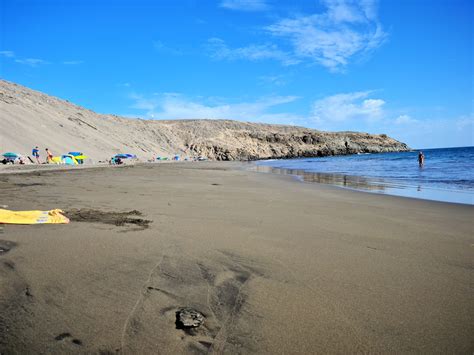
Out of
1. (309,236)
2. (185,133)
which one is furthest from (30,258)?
(185,133)

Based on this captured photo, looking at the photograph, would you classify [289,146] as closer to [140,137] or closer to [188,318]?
[140,137]

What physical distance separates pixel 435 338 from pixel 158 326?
1625 millimetres

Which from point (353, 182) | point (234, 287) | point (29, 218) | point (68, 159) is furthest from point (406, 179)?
point (68, 159)

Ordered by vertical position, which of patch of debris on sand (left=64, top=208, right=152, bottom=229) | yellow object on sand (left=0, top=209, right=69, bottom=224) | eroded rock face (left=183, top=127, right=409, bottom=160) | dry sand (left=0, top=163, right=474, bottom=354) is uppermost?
eroded rock face (left=183, top=127, right=409, bottom=160)

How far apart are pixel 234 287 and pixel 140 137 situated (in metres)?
53.6

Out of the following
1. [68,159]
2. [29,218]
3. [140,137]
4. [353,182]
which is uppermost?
[140,137]

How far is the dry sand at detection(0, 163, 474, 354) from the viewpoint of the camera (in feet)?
5.41

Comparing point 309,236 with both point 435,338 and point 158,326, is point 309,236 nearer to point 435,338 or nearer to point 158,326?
point 435,338

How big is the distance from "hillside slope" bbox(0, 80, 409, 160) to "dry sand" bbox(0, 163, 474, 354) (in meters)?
26.7

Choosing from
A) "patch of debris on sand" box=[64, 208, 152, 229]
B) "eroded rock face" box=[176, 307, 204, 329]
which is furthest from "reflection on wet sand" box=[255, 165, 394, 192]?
"eroded rock face" box=[176, 307, 204, 329]

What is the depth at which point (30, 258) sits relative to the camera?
2639 mm

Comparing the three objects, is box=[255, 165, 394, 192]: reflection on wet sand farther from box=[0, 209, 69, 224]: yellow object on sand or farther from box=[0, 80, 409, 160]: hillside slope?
box=[0, 80, 409, 160]: hillside slope

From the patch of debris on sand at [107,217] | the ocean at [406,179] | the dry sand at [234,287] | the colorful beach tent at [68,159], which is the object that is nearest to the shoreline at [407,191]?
the ocean at [406,179]

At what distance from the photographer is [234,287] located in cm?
231
